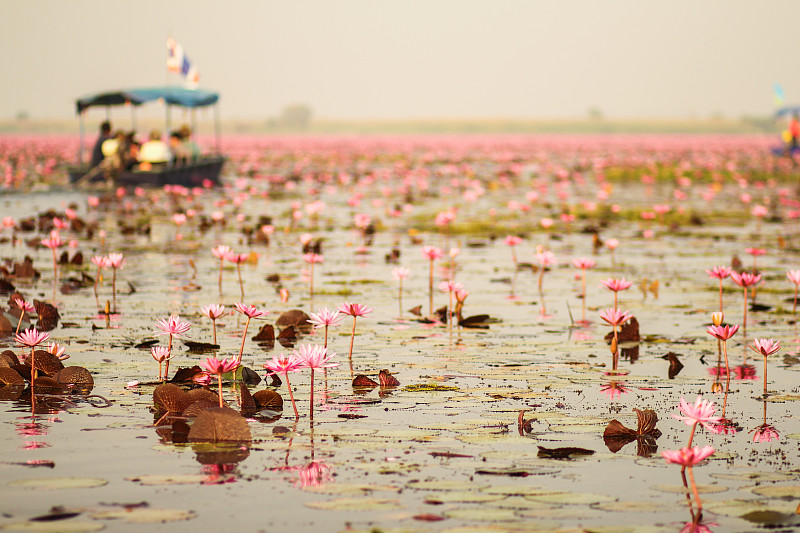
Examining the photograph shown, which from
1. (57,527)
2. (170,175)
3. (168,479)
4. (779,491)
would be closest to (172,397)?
(168,479)

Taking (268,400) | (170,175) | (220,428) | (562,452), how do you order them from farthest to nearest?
(170,175), (268,400), (220,428), (562,452)

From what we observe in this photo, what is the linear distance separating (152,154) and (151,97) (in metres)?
2.07

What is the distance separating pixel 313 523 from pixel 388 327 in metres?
3.56

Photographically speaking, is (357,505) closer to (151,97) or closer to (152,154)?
(152,154)

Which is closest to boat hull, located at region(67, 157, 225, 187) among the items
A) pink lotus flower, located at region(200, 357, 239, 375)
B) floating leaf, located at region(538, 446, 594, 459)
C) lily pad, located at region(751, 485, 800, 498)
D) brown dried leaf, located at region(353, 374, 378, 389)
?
brown dried leaf, located at region(353, 374, 378, 389)

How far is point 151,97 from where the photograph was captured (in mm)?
20797

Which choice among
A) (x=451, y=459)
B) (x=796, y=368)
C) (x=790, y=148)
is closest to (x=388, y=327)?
(x=796, y=368)

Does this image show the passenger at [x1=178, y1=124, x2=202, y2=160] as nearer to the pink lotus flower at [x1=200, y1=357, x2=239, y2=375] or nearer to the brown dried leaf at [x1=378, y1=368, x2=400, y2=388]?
the brown dried leaf at [x1=378, y1=368, x2=400, y2=388]

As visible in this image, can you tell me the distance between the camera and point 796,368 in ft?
17.7

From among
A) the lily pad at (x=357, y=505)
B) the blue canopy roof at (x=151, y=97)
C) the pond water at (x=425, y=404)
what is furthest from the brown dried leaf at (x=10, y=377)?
the blue canopy roof at (x=151, y=97)

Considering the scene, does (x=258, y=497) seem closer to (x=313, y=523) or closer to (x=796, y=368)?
(x=313, y=523)

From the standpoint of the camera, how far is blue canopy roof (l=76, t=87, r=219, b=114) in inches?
792

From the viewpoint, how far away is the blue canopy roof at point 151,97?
20.1m

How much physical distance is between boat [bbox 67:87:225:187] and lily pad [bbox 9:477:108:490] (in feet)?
50.6
